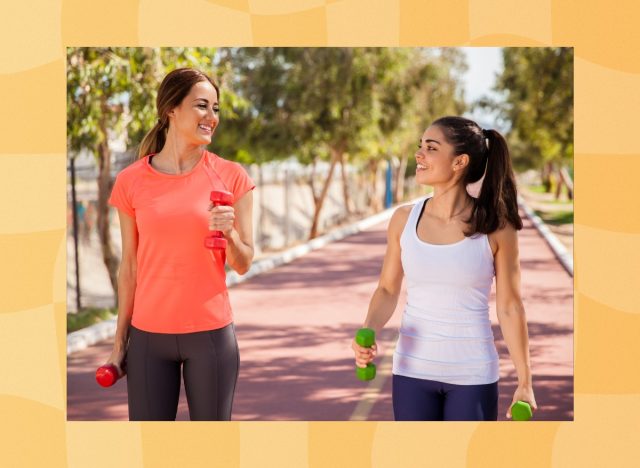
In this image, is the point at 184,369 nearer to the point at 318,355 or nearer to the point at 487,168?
the point at 487,168

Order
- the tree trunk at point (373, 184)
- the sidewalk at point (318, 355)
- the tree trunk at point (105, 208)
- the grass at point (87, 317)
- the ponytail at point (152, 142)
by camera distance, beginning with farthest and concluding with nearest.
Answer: the tree trunk at point (373, 184) < the tree trunk at point (105, 208) < the grass at point (87, 317) < the sidewalk at point (318, 355) < the ponytail at point (152, 142)

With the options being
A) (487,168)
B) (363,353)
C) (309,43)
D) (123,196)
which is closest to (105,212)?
(309,43)

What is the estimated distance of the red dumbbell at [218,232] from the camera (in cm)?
342

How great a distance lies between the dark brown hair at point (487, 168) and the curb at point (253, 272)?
145cm

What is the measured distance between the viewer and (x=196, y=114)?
3.62 m

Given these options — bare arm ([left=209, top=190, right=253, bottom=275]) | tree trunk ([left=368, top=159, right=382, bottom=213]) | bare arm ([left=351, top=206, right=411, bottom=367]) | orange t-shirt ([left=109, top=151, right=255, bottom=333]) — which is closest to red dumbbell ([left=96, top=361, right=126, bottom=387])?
orange t-shirt ([left=109, top=151, right=255, bottom=333])

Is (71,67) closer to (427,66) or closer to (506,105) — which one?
(427,66)

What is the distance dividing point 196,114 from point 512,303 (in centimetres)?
142

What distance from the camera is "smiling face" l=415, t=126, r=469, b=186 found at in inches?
142

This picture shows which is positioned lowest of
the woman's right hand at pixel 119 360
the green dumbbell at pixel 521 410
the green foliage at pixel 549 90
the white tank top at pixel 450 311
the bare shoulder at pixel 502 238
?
the green dumbbell at pixel 521 410

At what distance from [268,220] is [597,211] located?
1827 cm

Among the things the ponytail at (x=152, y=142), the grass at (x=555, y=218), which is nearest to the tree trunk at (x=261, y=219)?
the grass at (x=555, y=218)

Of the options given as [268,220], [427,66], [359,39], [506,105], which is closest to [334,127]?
[268,220]

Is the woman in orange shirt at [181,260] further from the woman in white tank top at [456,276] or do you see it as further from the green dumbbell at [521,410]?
the green dumbbell at [521,410]
